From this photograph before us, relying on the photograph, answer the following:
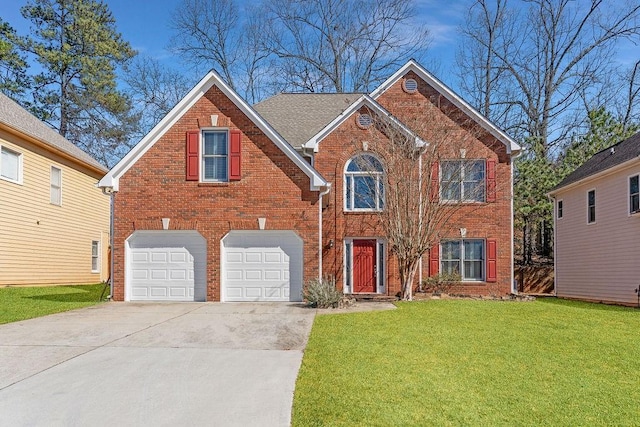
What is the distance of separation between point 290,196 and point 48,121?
24.4 meters

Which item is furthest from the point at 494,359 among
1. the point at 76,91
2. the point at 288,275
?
the point at 76,91

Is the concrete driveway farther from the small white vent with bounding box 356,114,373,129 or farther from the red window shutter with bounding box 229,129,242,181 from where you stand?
the small white vent with bounding box 356,114,373,129

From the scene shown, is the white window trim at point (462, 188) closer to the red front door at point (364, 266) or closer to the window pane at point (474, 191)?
the window pane at point (474, 191)

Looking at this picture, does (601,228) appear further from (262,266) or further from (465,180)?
(262,266)

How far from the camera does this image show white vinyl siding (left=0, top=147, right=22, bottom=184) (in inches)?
659

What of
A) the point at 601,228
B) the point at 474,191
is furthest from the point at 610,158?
the point at 474,191

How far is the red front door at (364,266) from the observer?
17.5 meters

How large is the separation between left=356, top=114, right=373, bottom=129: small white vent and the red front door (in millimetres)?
4002

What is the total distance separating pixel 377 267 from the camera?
17.6 m

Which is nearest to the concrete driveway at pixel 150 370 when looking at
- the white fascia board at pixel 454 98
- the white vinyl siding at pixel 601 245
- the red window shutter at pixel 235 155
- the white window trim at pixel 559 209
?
the red window shutter at pixel 235 155

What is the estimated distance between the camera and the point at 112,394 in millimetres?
5719

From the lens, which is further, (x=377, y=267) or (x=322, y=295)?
(x=377, y=267)

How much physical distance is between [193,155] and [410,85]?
8.77 metres

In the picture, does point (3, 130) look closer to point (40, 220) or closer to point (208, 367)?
point (40, 220)
